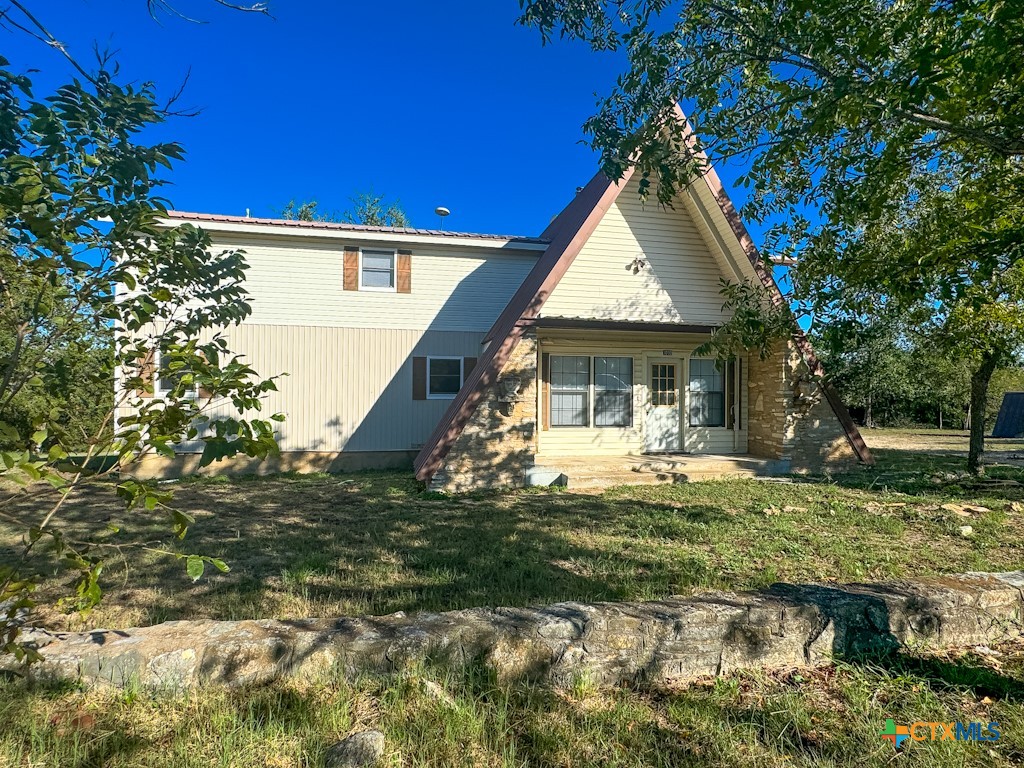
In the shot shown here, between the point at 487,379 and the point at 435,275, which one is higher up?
the point at 435,275

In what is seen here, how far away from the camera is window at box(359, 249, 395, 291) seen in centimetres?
1317

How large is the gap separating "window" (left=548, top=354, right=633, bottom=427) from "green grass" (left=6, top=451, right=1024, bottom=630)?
2533 millimetres

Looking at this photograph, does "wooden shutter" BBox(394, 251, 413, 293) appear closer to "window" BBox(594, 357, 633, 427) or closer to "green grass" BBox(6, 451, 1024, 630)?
"window" BBox(594, 357, 633, 427)

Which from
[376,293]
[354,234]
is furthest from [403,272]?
[354,234]

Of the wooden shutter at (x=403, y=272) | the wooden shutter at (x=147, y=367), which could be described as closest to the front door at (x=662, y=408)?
the wooden shutter at (x=403, y=272)

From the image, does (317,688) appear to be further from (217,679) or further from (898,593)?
(898,593)

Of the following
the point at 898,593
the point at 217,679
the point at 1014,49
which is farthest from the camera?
the point at 1014,49

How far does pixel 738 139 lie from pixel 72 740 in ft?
25.1

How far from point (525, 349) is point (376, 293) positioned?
17.8ft

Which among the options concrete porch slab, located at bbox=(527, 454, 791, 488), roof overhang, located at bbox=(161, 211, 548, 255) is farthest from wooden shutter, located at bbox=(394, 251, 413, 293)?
concrete porch slab, located at bbox=(527, 454, 791, 488)

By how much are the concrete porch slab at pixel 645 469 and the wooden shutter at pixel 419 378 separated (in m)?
4.24

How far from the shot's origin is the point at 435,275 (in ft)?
44.4

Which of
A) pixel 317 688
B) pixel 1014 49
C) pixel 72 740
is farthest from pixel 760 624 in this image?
pixel 1014 49

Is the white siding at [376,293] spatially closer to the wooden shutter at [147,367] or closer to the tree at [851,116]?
the tree at [851,116]
